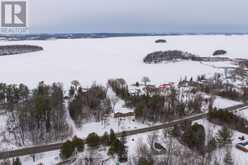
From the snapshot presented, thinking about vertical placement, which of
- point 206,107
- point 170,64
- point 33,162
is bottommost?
point 33,162

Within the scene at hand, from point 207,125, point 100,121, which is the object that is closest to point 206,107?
point 207,125

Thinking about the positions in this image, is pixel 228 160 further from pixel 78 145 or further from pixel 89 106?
pixel 89 106

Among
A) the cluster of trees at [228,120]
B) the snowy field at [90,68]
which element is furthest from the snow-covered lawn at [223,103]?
the snowy field at [90,68]

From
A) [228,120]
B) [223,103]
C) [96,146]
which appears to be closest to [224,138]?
[228,120]

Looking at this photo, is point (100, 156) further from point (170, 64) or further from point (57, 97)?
point (170, 64)

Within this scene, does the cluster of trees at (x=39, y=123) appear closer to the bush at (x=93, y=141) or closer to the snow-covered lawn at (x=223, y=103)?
the bush at (x=93, y=141)

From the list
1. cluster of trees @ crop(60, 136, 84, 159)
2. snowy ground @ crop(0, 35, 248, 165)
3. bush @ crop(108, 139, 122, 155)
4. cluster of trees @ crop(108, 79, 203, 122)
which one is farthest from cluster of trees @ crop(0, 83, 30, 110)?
bush @ crop(108, 139, 122, 155)

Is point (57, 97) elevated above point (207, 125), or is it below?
above
